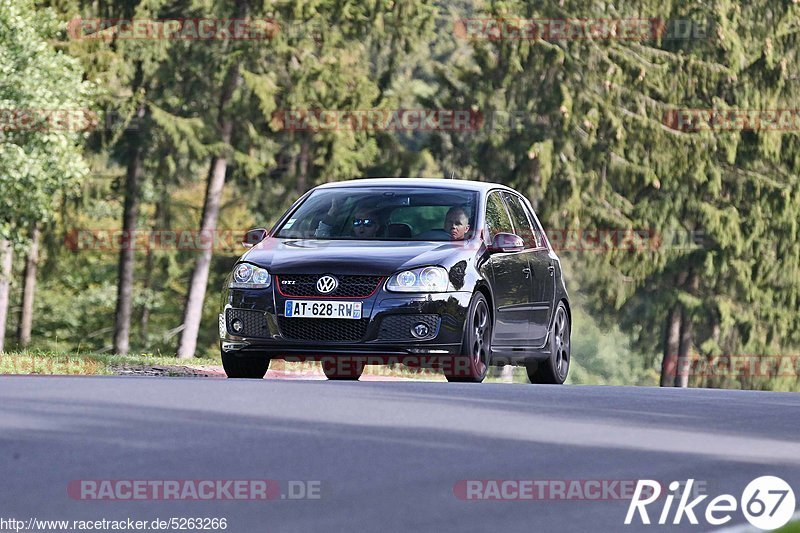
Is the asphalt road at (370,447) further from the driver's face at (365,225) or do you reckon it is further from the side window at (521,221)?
the side window at (521,221)

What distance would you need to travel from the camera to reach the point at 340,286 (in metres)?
14.3

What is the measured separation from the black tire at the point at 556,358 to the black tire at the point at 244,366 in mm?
2648

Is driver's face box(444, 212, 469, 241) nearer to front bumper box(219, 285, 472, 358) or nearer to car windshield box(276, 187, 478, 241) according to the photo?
car windshield box(276, 187, 478, 241)

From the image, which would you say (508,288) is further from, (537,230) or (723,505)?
(723,505)

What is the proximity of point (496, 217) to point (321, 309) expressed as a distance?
2.48m

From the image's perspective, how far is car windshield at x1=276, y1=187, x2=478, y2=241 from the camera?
15406mm

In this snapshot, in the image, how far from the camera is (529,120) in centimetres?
4659

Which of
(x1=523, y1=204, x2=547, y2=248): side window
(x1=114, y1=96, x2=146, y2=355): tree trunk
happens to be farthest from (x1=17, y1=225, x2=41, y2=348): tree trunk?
(x1=523, y1=204, x2=547, y2=248): side window

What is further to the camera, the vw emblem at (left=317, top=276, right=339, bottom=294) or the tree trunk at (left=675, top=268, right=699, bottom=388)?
the tree trunk at (left=675, top=268, right=699, bottom=388)

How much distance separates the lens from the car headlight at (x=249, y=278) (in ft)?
47.6

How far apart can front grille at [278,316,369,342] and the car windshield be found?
1.30m

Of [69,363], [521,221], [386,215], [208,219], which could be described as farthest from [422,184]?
[208,219]

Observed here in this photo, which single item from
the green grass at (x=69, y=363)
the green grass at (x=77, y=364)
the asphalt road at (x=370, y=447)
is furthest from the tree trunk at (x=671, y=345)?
the asphalt road at (x=370, y=447)

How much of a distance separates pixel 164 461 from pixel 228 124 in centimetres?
3543
